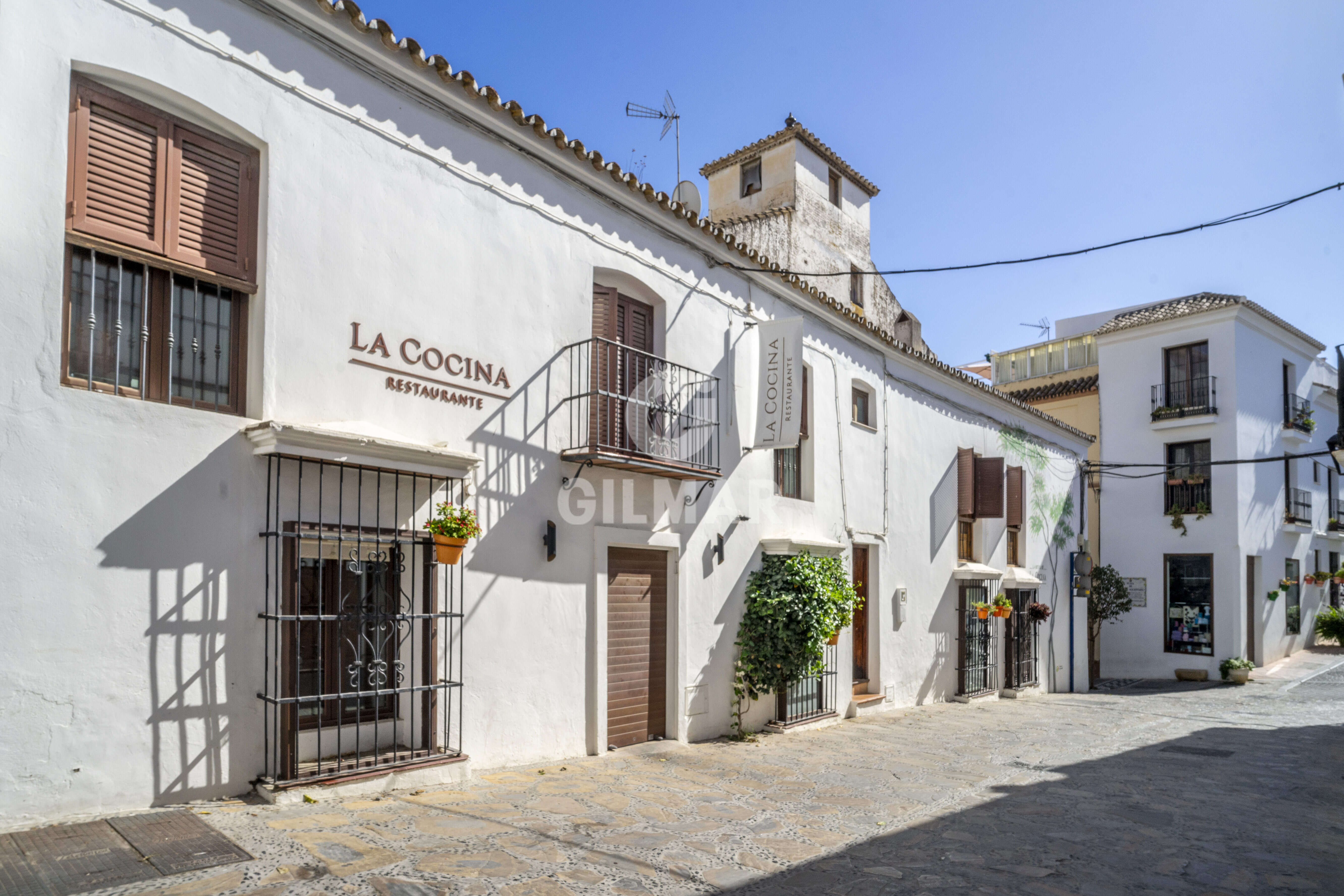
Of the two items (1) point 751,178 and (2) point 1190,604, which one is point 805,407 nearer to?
(1) point 751,178

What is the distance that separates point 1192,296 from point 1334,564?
952cm

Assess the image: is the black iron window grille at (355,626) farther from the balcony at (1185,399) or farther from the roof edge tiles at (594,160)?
the balcony at (1185,399)

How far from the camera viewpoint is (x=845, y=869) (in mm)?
5496

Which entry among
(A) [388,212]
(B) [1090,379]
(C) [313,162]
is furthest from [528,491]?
(B) [1090,379]

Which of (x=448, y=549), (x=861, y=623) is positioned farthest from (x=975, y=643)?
(x=448, y=549)

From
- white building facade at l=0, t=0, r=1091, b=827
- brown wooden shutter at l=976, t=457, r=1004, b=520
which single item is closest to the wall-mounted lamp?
white building facade at l=0, t=0, r=1091, b=827

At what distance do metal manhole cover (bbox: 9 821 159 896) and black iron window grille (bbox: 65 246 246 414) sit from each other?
244 centimetres

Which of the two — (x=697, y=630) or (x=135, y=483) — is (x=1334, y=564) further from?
(x=135, y=483)

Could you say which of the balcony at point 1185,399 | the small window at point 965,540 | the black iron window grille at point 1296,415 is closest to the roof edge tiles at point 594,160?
the small window at point 965,540

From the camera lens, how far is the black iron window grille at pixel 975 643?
15.7 meters

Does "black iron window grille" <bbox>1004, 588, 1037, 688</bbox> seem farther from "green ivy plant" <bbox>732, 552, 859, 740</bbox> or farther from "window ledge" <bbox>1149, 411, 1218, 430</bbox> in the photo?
"green ivy plant" <bbox>732, 552, 859, 740</bbox>

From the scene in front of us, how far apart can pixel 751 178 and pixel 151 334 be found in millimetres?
14646

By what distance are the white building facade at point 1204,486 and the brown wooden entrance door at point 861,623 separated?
11453 mm

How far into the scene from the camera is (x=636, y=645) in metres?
9.14
